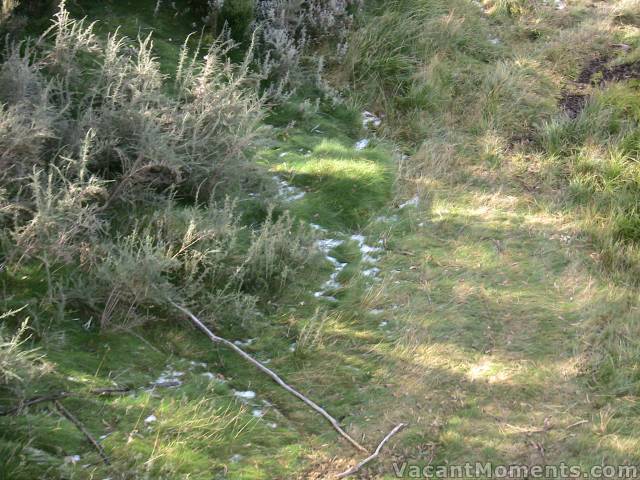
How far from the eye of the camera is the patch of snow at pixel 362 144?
6098mm

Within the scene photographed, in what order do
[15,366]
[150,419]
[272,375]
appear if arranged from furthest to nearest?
[272,375] → [150,419] → [15,366]

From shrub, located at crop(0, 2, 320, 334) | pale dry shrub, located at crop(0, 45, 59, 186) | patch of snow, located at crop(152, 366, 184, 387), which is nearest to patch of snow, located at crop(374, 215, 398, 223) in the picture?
shrub, located at crop(0, 2, 320, 334)

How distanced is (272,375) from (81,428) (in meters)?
1.09

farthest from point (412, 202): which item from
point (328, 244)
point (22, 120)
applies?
point (22, 120)

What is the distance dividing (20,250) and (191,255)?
3.15 ft

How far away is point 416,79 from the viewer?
266 inches

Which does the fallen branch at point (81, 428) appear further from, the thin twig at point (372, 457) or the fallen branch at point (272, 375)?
the thin twig at point (372, 457)

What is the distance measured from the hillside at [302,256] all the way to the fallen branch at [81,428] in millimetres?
11

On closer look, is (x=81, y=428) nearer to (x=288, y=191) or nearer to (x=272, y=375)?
(x=272, y=375)

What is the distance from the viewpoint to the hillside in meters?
3.43

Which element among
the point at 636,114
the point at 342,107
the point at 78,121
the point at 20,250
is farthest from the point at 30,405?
the point at 636,114

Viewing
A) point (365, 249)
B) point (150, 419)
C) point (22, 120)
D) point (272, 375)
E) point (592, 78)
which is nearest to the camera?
point (150, 419)

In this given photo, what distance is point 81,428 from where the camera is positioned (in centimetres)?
309

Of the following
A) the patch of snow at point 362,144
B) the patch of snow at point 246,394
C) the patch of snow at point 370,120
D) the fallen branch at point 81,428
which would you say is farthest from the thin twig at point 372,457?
the patch of snow at point 370,120
